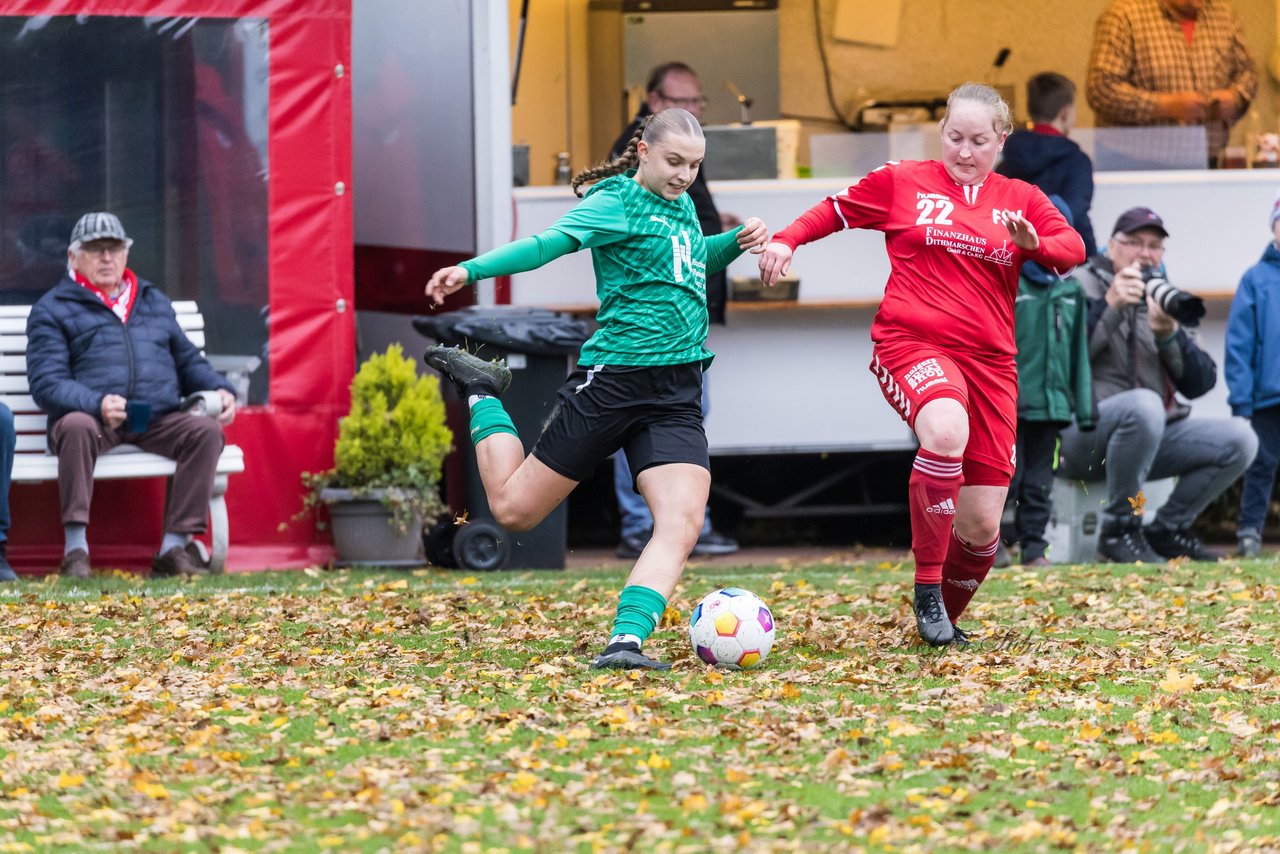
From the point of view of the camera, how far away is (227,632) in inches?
293

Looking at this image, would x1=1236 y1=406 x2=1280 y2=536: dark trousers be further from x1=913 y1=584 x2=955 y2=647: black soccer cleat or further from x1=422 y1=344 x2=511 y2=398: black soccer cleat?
x1=422 y1=344 x2=511 y2=398: black soccer cleat

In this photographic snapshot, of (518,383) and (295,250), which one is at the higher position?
(295,250)

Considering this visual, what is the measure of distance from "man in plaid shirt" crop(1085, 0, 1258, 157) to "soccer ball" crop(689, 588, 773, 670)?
7142mm

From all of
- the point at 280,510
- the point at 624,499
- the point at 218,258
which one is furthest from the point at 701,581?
the point at 218,258

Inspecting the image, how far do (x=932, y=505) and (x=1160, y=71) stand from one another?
7001 mm

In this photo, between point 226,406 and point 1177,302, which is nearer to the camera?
point 1177,302

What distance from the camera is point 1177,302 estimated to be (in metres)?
9.30

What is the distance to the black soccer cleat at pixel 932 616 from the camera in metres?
6.60

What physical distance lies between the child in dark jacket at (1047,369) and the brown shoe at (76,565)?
15.6ft

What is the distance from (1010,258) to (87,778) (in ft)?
11.4

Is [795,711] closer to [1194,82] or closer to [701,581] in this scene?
[701,581]

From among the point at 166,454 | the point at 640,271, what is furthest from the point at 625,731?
the point at 166,454

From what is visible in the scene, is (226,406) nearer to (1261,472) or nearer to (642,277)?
(642,277)

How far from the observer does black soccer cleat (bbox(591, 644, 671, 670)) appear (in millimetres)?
6109
